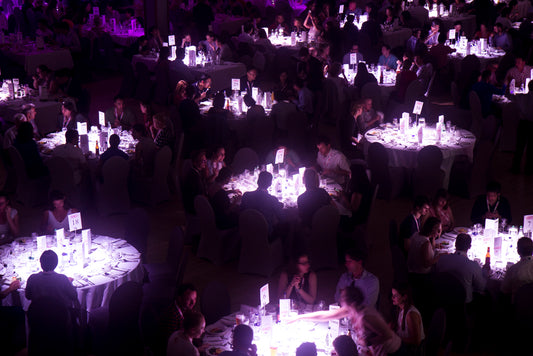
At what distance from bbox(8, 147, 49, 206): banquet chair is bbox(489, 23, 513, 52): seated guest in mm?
9751

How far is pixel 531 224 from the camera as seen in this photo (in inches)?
295

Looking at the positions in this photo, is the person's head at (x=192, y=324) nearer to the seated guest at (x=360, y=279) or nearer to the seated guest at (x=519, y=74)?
the seated guest at (x=360, y=279)

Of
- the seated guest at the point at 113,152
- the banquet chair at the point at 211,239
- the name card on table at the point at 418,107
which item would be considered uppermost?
the name card on table at the point at 418,107

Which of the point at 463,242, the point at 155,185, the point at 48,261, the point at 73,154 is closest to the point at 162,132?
the point at 155,185

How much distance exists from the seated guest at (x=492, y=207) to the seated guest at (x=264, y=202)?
2.23 m

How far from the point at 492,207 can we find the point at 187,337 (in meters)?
4.22

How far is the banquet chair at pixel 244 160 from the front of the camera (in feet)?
31.4

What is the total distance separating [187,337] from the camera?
217 inches

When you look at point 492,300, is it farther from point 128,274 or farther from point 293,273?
point 128,274

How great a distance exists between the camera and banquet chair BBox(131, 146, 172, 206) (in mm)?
9609

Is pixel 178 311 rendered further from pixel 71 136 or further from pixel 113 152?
pixel 71 136

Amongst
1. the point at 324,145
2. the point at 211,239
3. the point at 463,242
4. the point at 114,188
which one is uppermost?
the point at 324,145

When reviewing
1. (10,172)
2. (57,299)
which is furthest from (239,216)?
(10,172)

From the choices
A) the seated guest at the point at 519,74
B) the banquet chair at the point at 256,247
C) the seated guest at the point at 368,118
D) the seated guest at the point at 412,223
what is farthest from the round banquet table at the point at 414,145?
the banquet chair at the point at 256,247
